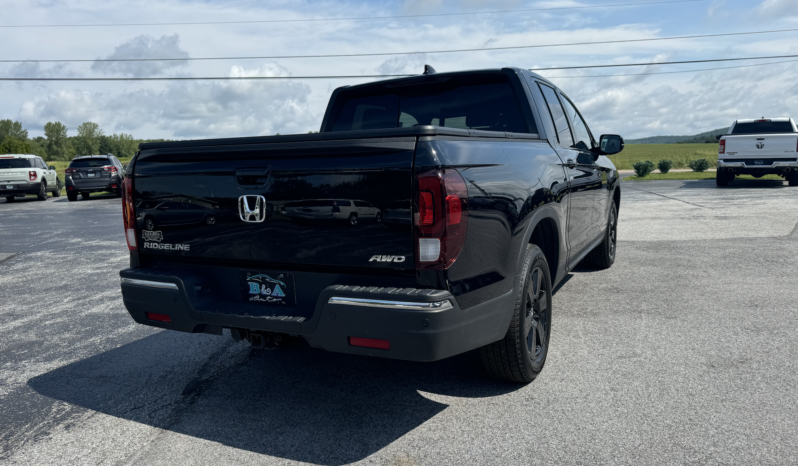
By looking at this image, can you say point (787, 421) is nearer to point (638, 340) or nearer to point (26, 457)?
point (638, 340)

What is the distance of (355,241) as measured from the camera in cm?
290

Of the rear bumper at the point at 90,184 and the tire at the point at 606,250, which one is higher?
the rear bumper at the point at 90,184

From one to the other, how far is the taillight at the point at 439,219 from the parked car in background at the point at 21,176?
76.7 ft

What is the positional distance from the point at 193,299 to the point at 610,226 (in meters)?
5.09

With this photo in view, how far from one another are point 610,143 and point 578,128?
32 cm

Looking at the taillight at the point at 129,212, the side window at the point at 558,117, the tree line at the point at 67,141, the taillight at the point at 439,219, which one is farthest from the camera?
the tree line at the point at 67,141

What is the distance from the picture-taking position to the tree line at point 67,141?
119 meters

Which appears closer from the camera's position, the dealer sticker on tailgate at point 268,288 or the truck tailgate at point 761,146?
the dealer sticker on tailgate at point 268,288

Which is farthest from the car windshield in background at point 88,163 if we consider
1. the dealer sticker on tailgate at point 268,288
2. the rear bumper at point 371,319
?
the dealer sticker on tailgate at point 268,288

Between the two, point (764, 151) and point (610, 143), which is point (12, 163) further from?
point (764, 151)

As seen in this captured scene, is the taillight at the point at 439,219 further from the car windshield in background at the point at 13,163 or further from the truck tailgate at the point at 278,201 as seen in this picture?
the car windshield in background at the point at 13,163

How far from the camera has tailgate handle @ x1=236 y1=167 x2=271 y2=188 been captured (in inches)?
121

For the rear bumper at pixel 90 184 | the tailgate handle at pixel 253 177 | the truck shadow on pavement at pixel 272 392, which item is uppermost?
the tailgate handle at pixel 253 177

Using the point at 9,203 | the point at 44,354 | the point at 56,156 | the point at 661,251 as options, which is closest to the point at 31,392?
the point at 44,354
